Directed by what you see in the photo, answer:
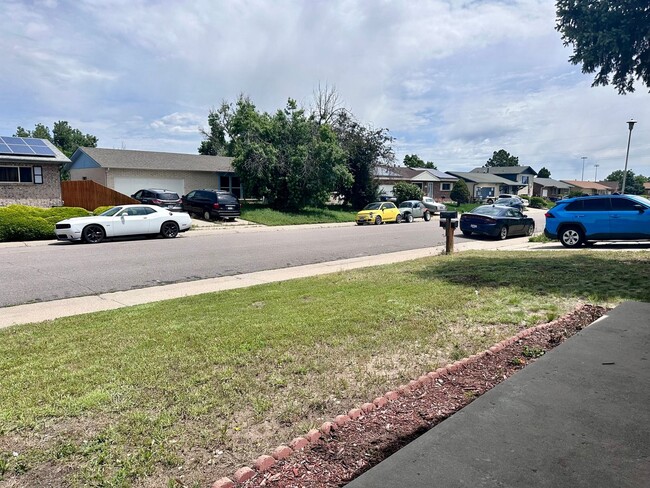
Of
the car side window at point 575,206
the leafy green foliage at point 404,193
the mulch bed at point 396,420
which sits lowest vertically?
the mulch bed at point 396,420

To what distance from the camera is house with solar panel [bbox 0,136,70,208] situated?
80.9ft

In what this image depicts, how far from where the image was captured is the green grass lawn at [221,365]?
2859 millimetres

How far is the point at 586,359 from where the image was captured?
4289 millimetres

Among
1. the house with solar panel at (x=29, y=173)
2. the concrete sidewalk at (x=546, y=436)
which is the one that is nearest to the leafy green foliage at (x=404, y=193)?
the house with solar panel at (x=29, y=173)

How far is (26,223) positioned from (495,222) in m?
19.1

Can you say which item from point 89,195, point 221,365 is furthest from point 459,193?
point 221,365

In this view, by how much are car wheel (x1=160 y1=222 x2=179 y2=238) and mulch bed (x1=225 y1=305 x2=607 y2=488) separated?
649 inches

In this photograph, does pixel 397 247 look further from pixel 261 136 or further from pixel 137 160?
pixel 137 160

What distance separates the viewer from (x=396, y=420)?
3.34m

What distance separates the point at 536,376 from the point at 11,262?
1341 centimetres

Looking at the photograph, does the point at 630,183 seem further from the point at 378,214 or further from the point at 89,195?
the point at 89,195

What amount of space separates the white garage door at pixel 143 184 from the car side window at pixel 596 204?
27.6 m

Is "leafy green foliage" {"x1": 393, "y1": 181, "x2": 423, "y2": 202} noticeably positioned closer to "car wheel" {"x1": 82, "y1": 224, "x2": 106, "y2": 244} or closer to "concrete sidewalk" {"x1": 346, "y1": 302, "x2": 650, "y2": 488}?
"car wheel" {"x1": 82, "y1": 224, "x2": 106, "y2": 244}

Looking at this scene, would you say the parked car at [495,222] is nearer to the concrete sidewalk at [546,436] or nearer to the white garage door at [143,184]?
the concrete sidewalk at [546,436]
